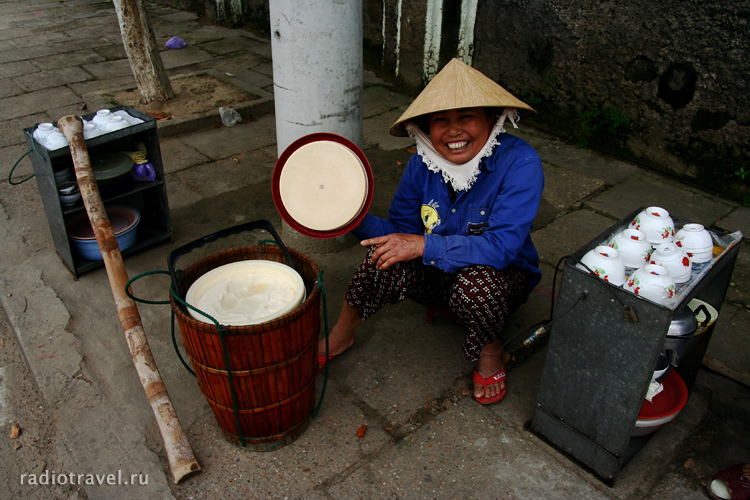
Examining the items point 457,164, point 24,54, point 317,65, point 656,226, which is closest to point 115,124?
point 317,65

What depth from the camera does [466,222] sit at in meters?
2.40

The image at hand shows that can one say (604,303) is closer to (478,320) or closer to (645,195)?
(478,320)

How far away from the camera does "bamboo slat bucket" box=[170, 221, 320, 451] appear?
1.84 meters

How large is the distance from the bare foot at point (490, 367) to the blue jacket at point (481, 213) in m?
0.35

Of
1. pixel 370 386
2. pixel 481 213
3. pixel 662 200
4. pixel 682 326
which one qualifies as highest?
pixel 481 213

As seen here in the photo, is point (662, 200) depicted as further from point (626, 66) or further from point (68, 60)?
→ point (68, 60)

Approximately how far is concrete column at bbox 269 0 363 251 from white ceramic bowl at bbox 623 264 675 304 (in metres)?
1.79

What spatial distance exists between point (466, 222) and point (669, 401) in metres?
1.09

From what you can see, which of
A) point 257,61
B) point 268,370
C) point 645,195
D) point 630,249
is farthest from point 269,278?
point 257,61

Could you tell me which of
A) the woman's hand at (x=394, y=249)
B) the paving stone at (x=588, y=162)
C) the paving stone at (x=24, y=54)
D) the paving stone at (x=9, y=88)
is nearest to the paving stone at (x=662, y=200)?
the paving stone at (x=588, y=162)

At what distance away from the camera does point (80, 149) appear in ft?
9.34

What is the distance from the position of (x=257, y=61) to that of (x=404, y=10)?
219cm

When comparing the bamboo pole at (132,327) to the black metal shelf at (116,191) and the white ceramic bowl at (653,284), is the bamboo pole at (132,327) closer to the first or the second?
the black metal shelf at (116,191)

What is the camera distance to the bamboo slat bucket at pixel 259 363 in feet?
6.03
